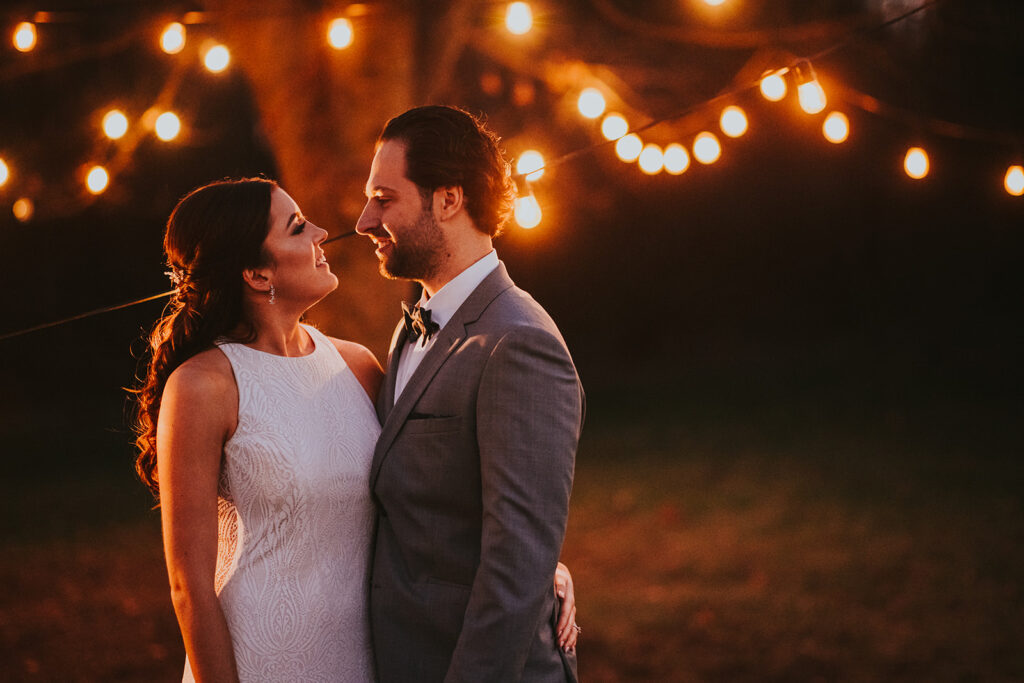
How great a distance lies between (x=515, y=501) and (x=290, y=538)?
2.20 feet

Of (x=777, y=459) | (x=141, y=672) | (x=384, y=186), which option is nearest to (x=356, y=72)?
(x=384, y=186)

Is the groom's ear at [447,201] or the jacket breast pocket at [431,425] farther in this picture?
the groom's ear at [447,201]

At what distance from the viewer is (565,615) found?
7.59 feet

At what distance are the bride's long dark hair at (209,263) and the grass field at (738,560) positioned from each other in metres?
3.07

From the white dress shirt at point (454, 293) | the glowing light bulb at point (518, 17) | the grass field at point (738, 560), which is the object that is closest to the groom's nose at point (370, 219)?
the white dress shirt at point (454, 293)

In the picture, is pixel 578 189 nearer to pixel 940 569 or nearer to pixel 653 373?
pixel 653 373

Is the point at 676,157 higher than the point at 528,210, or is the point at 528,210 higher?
the point at 676,157

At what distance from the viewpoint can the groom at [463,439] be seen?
1933 mm

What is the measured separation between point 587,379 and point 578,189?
344 cm

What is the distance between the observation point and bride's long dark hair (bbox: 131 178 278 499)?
235 cm

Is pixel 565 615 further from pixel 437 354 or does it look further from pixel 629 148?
pixel 629 148

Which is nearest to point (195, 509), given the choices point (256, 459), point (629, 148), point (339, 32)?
point (256, 459)

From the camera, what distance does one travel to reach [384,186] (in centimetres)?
231

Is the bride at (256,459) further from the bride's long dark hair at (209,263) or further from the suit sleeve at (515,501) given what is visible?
the suit sleeve at (515,501)
